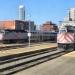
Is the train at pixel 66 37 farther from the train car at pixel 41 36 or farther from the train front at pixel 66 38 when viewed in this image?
the train car at pixel 41 36

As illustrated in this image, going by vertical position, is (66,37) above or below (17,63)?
above

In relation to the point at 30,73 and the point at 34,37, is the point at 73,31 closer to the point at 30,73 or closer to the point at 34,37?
the point at 30,73

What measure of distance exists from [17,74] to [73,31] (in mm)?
18725

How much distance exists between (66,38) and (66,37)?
288 mm

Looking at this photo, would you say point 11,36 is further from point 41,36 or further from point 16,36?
point 41,36

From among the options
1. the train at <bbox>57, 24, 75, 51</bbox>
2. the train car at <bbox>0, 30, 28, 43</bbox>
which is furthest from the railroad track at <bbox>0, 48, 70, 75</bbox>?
the train car at <bbox>0, 30, 28, 43</bbox>

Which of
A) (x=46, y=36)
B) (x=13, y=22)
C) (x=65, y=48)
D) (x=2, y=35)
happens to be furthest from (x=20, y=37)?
(x=13, y=22)

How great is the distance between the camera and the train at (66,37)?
103 feet

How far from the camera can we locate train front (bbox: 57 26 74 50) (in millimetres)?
31603

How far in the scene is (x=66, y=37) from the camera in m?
31.7

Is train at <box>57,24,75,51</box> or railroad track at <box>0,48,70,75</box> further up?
train at <box>57,24,75,51</box>

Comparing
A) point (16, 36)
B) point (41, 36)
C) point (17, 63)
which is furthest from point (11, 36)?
point (17, 63)

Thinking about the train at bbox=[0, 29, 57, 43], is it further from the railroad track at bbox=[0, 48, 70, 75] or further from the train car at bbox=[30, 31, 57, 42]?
the railroad track at bbox=[0, 48, 70, 75]

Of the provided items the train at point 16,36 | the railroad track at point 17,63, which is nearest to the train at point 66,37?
the railroad track at point 17,63
